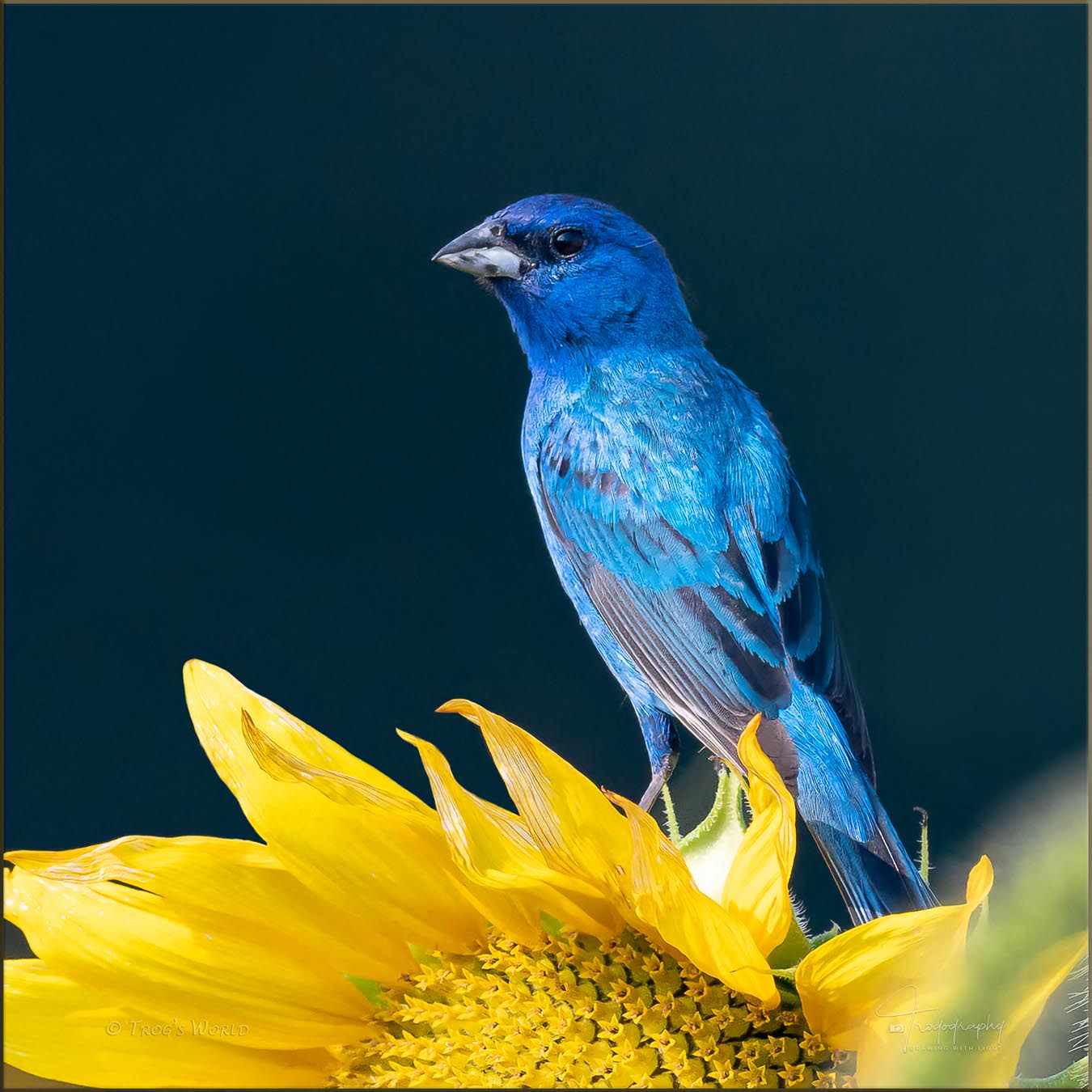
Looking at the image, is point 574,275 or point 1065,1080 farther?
point 574,275

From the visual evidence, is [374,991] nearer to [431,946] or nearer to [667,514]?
[431,946]

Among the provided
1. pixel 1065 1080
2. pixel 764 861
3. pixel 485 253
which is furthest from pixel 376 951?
pixel 485 253

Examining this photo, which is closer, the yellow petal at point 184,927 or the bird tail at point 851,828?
the yellow petal at point 184,927

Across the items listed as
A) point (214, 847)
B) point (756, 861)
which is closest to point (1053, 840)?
point (756, 861)

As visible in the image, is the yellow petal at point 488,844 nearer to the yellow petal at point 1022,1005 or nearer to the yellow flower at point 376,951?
the yellow flower at point 376,951

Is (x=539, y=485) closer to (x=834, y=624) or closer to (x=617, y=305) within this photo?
(x=617, y=305)

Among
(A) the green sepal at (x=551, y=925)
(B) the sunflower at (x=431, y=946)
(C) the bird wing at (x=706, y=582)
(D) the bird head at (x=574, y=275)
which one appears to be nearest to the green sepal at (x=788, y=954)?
(B) the sunflower at (x=431, y=946)

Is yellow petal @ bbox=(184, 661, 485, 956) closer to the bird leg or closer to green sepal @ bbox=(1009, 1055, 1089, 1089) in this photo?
green sepal @ bbox=(1009, 1055, 1089, 1089)
